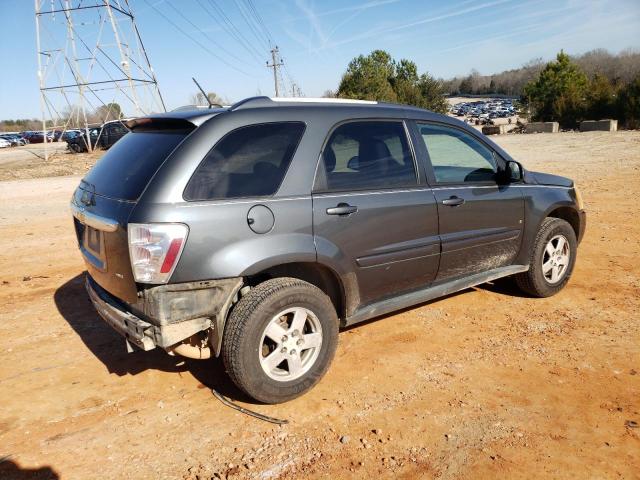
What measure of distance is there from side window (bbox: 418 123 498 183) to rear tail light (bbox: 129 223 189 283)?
85.3 inches

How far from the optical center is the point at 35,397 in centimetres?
330

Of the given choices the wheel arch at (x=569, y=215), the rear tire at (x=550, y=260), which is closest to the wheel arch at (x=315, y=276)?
the rear tire at (x=550, y=260)

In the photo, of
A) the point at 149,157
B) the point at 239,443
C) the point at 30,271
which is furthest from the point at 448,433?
the point at 30,271

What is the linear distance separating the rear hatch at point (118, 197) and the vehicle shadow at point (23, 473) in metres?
0.97

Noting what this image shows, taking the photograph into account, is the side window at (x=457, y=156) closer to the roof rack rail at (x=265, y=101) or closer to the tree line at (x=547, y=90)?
the roof rack rail at (x=265, y=101)

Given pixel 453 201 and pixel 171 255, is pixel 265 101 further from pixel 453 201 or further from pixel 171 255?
pixel 453 201

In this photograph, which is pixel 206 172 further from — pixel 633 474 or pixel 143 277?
pixel 633 474

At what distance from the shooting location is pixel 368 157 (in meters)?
3.54

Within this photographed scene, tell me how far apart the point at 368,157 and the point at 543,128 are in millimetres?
34022

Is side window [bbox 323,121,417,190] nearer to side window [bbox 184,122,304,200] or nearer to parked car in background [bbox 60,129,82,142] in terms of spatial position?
side window [bbox 184,122,304,200]

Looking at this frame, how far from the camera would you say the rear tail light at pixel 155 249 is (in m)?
2.66

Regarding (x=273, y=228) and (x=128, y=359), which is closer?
(x=273, y=228)

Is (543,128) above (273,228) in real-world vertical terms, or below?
above

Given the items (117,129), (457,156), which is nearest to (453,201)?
(457,156)
